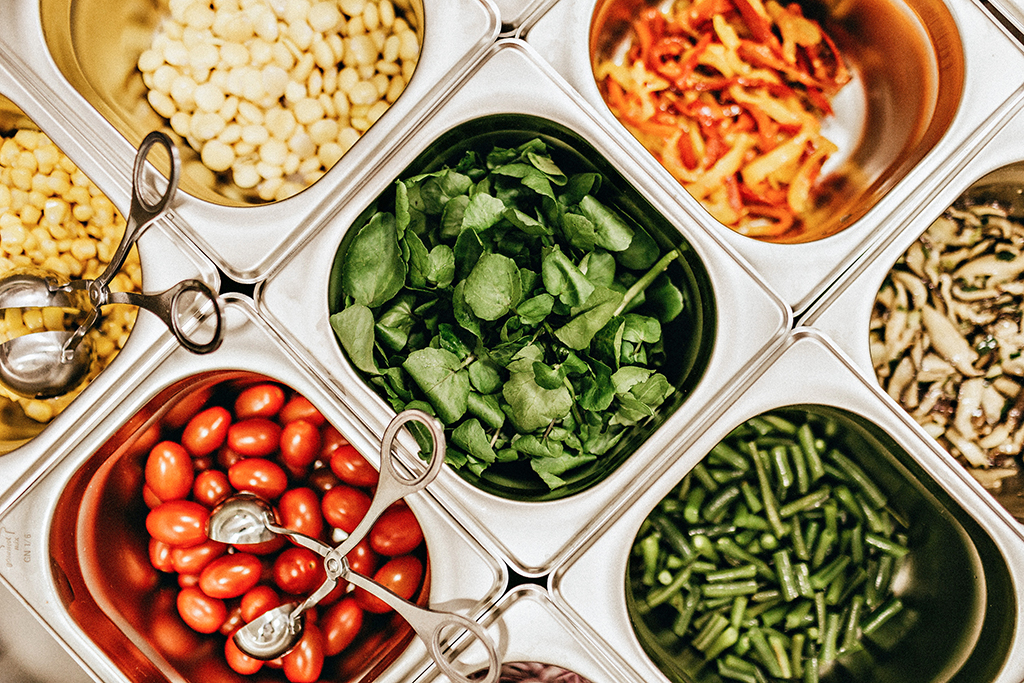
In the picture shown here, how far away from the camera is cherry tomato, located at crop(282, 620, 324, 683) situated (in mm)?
1114

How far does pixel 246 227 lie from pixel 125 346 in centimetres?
30

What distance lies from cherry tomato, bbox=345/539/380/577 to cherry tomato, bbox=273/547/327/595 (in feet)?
0.19

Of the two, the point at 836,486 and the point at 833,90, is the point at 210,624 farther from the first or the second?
the point at 833,90

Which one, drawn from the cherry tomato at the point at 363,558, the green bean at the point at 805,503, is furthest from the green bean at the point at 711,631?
the cherry tomato at the point at 363,558

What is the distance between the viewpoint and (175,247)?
1135 millimetres

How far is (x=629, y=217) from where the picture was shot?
1.20m

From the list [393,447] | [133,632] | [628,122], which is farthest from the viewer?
[628,122]

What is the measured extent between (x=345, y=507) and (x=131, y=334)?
491 millimetres

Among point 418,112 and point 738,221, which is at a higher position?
point 418,112

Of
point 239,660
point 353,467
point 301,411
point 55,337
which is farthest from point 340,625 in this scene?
point 55,337

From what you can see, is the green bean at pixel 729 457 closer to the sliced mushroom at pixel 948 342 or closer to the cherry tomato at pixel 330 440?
the sliced mushroom at pixel 948 342

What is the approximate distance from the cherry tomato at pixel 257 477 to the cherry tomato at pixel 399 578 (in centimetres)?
25

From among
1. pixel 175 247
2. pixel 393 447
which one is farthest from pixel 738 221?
pixel 175 247

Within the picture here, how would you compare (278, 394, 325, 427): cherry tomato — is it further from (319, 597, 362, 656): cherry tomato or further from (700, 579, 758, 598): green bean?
(700, 579, 758, 598): green bean
